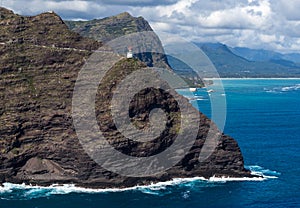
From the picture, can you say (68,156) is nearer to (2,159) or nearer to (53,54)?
(2,159)

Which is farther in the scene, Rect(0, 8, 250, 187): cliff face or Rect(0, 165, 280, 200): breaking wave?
Rect(0, 8, 250, 187): cliff face

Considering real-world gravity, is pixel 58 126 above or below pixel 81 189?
above

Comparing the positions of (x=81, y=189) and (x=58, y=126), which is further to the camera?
(x=58, y=126)

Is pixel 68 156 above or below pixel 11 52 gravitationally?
below

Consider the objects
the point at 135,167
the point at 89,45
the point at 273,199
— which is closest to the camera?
the point at 273,199

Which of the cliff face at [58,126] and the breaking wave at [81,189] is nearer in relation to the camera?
the breaking wave at [81,189]

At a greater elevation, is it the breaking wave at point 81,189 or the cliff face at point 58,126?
the cliff face at point 58,126

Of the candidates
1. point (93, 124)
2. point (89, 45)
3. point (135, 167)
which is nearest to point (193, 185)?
point (135, 167)

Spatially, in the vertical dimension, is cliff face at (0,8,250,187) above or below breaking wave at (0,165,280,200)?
above
